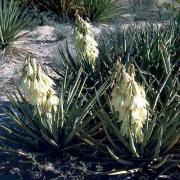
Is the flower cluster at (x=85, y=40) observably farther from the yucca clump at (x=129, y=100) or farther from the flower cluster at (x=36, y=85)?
the yucca clump at (x=129, y=100)

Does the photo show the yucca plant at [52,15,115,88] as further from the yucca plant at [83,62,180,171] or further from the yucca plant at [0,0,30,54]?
the yucca plant at [0,0,30,54]

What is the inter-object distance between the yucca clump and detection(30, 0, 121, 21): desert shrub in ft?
18.7

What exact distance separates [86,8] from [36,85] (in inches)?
221

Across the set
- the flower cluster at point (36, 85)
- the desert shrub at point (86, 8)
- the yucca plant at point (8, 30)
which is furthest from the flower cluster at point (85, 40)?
the desert shrub at point (86, 8)

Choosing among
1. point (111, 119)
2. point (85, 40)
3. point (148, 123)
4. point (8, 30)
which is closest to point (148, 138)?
point (148, 123)

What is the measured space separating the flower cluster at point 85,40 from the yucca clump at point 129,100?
4.52 feet

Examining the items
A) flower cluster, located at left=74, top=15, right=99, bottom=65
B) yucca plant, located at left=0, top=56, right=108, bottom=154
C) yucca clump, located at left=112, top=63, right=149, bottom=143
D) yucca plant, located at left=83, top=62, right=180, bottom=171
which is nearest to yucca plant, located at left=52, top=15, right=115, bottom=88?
flower cluster, located at left=74, top=15, right=99, bottom=65

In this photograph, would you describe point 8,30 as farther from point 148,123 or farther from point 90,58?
point 148,123

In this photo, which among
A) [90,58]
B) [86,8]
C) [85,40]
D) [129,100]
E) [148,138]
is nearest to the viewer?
[129,100]

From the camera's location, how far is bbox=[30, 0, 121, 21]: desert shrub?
8930 mm

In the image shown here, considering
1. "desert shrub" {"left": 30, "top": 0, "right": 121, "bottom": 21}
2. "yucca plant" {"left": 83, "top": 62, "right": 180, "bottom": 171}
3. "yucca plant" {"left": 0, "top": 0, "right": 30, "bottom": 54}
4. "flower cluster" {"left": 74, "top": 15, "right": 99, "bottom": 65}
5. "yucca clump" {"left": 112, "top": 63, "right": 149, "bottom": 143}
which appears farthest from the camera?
"desert shrub" {"left": 30, "top": 0, "right": 121, "bottom": 21}

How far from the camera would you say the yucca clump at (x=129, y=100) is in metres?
3.19

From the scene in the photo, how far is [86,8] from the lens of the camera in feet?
29.6

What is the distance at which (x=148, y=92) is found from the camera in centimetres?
412
